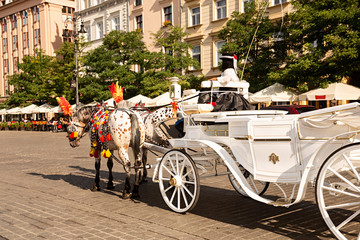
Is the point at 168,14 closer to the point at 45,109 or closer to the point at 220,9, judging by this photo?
the point at 220,9

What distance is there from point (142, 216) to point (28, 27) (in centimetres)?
5309

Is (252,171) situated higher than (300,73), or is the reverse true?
(300,73)

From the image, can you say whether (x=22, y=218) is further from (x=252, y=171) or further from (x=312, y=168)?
(x=312, y=168)

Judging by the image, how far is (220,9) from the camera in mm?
27891

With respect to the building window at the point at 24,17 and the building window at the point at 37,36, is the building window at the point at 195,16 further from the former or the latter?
the building window at the point at 24,17

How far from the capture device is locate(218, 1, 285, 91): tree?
20906mm

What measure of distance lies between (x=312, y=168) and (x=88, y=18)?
128 ft

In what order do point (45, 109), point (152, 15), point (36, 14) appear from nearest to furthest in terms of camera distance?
point (152, 15) → point (45, 109) → point (36, 14)

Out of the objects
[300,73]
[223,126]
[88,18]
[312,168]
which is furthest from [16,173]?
[88,18]

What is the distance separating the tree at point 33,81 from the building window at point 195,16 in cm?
1544

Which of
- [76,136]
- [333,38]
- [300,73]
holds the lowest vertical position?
[76,136]

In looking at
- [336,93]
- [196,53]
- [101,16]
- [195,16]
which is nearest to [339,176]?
[336,93]

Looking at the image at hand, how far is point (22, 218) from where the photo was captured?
5.42m

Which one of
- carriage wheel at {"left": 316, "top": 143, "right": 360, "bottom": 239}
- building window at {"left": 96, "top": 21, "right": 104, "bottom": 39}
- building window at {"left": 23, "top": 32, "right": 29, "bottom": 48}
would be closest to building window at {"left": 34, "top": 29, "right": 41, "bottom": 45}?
building window at {"left": 23, "top": 32, "right": 29, "bottom": 48}
